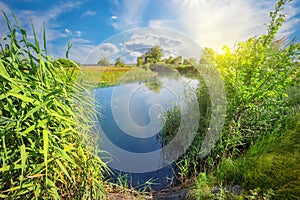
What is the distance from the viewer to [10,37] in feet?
4.51

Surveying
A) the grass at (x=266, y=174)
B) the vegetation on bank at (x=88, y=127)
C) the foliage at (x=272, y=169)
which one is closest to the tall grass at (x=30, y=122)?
the vegetation on bank at (x=88, y=127)

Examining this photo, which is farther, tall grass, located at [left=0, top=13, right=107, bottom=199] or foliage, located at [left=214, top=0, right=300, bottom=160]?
foliage, located at [left=214, top=0, right=300, bottom=160]

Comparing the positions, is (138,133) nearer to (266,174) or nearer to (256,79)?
(256,79)

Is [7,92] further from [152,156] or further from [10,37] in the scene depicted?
[152,156]

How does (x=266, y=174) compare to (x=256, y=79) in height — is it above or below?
below

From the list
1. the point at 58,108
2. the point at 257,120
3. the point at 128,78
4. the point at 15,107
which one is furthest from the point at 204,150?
the point at 128,78

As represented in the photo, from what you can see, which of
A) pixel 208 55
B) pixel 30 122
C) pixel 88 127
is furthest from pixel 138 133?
pixel 30 122

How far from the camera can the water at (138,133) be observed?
3.19 meters

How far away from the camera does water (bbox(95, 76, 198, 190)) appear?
126 inches

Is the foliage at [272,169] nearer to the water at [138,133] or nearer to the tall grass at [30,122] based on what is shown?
the water at [138,133]

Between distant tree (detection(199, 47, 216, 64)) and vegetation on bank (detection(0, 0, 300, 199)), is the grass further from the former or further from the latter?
distant tree (detection(199, 47, 216, 64))

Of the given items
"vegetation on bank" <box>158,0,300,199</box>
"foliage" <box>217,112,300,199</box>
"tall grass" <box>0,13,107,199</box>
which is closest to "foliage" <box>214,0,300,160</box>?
"vegetation on bank" <box>158,0,300,199</box>

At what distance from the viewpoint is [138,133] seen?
4641mm

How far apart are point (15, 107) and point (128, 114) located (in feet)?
14.5
